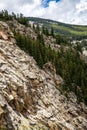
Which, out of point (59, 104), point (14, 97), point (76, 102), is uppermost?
point (14, 97)

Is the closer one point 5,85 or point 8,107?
point 8,107

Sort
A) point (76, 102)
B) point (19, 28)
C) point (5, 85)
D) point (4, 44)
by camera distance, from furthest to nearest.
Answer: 1. point (19, 28)
2. point (76, 102)
3. point (4, 44)
4. point (5, 85)

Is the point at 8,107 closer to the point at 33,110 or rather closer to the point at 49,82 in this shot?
the point at 33,110

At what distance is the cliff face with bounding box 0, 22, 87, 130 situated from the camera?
52553 mm

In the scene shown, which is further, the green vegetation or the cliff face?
the green vegetation

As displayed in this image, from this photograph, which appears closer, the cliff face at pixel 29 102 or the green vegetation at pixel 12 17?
the cliff face at pixel 29 102

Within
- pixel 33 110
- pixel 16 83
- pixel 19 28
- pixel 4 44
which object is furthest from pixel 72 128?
pixel 19 28

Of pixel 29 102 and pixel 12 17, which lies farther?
pixel 12 17

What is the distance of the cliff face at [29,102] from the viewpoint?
52.6 metres

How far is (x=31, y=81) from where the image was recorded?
254 ft

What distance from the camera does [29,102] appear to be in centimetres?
6519

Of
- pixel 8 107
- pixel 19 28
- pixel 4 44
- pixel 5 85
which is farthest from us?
pixel 19 28

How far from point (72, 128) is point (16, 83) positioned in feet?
67.6

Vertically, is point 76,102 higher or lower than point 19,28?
lower
